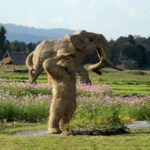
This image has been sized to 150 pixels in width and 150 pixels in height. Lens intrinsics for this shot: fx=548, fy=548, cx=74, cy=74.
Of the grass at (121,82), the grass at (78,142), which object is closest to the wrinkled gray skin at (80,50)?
the grass at (121,82)

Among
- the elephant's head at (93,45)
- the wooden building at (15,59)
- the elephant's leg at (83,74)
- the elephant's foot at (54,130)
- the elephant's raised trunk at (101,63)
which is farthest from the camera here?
the wooden building at (15,59)

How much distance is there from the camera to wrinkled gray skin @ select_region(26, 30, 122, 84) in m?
23.6

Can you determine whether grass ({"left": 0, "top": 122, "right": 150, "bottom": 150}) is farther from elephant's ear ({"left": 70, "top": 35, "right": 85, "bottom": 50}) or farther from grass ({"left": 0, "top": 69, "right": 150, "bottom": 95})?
grass ({"left": 0, "top": 69, "right": 150, "bottom": 95})

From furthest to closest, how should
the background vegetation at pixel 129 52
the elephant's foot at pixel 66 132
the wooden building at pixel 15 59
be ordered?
the background vegetation at pixel 129 52, the wooden building at pixel 15 59, the elephant's foot at pixel 66 132

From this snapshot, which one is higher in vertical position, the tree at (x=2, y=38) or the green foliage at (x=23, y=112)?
the tree at (x=2, y=38)

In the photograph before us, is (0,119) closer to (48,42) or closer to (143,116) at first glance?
(143,116)

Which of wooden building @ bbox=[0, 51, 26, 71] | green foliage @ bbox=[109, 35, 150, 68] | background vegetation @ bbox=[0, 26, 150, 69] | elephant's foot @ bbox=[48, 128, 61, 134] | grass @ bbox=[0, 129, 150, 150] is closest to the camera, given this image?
grass @ bbox=[0, 129, 150, 150]

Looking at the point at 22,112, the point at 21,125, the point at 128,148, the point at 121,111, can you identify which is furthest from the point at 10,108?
the point at 128,148

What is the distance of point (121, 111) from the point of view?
18156 mm

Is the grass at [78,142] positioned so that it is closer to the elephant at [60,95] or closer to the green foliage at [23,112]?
the elephant at [60,95]

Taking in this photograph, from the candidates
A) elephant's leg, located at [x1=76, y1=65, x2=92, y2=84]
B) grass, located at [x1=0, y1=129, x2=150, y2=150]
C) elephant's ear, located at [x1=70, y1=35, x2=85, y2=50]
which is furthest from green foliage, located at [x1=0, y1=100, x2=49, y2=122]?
elephant's leg, located at [x1=76, y1=65, x2=92, y2=84]

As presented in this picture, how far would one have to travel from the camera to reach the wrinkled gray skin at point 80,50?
23.6 meters

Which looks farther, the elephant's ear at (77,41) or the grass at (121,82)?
the grass at (121,82)

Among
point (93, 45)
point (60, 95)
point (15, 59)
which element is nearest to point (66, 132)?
point (60, 95)
